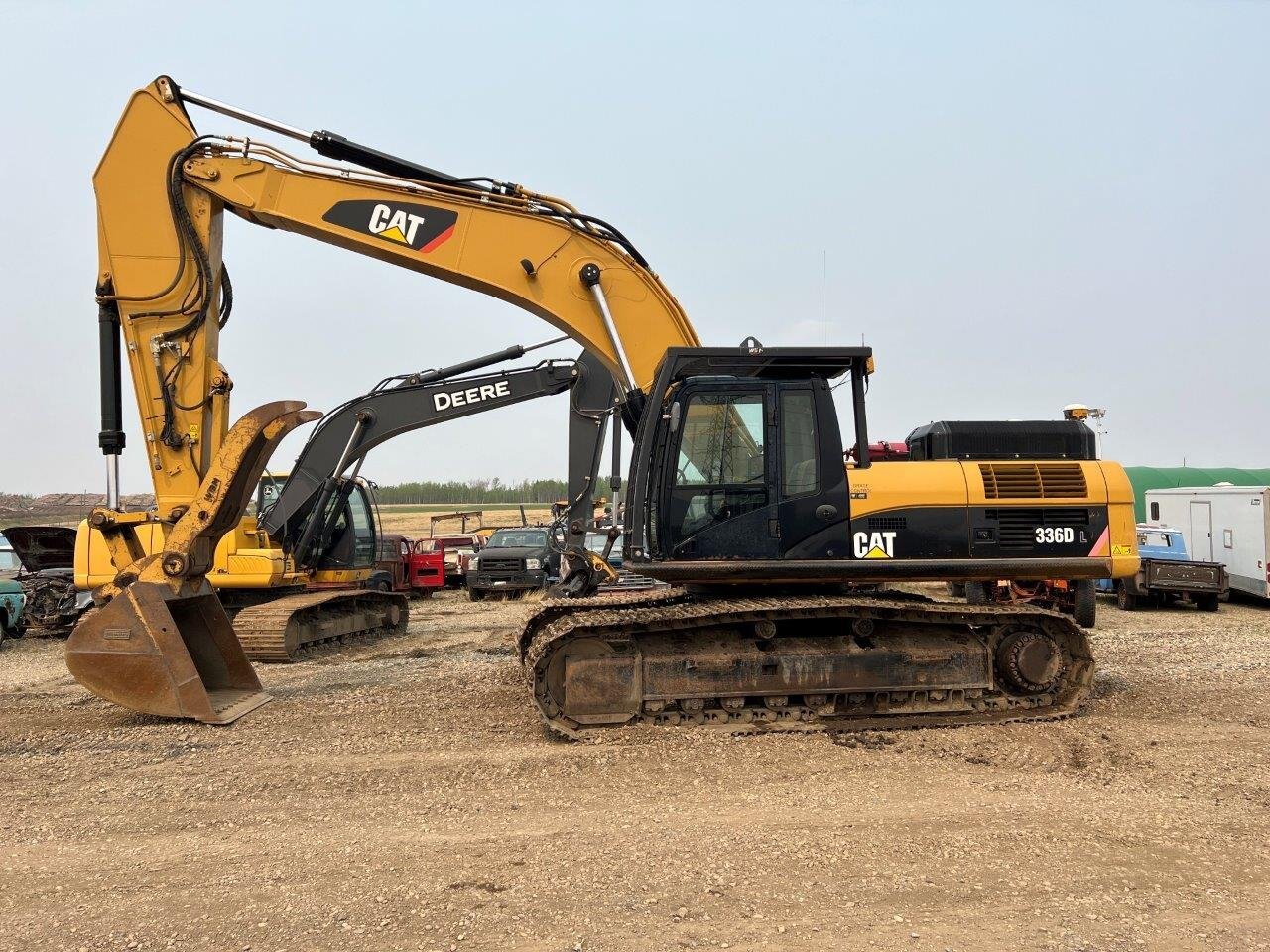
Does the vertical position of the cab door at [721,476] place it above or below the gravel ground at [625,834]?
above

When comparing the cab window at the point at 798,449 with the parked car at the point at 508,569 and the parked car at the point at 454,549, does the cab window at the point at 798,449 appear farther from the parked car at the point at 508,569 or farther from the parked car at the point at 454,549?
the parked car at the point at 454,549

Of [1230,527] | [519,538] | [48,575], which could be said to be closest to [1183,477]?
[1230,527]

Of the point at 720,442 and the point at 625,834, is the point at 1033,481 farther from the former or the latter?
the point at 625,834

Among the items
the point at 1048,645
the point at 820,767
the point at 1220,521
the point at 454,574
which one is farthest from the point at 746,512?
the point at 454,574

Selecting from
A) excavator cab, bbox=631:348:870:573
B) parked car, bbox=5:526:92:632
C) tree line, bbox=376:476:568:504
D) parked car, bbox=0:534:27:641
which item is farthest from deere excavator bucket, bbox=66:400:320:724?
tree line, bbox=376:476:568:504

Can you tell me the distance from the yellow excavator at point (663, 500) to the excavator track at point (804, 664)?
0.06 feet

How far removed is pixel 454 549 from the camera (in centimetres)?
2738

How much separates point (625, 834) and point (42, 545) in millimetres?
15683

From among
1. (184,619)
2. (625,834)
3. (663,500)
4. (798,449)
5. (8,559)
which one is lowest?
(625,834)

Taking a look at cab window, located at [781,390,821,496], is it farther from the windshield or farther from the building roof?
the building roof

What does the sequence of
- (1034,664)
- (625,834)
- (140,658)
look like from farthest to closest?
(1034,664) → (140,658) → (625,834)

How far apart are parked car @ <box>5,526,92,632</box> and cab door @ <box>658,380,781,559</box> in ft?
37.0

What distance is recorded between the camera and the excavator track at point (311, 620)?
11234 millimetres

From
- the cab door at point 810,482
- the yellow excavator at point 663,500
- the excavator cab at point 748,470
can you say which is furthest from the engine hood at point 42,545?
the cab door at point 810,482
